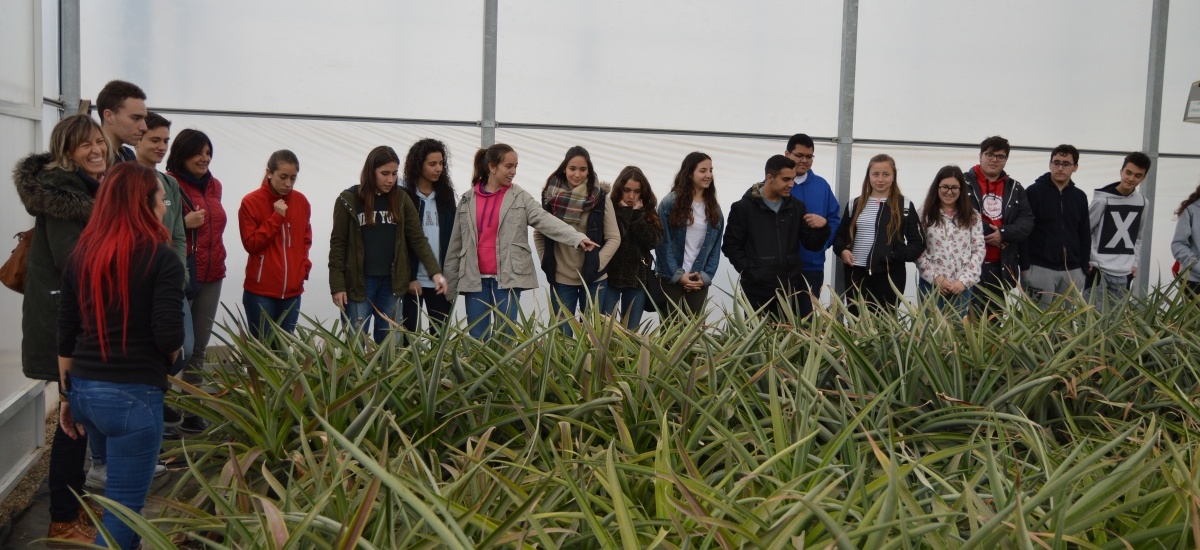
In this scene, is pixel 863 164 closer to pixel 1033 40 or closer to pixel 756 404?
pixel 1033 40

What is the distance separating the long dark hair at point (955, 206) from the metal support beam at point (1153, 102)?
3.12 meters

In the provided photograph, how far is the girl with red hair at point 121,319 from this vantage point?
10.3 ft

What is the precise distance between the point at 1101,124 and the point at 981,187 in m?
2.52

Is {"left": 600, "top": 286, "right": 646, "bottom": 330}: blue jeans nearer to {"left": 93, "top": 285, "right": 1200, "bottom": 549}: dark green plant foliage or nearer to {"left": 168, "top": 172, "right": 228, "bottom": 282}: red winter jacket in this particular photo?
{"left": 168, "top": 172, "right": 228, "bottom": 282}: red winter jacket

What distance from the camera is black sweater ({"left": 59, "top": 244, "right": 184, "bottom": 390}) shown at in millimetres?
3139

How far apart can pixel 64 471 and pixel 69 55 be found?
3.38m

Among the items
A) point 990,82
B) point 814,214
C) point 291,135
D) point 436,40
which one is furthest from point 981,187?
point 291,135

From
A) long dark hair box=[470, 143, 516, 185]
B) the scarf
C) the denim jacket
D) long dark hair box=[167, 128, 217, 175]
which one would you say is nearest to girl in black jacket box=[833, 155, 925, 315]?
the denim jacket

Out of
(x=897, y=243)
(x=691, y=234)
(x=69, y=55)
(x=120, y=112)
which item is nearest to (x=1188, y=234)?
(x=897, y=243)

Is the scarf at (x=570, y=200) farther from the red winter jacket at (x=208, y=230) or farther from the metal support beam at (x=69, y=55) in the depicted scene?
the metal support beam at (x=69, y=55)

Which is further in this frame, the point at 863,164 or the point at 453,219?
the point at 863,164

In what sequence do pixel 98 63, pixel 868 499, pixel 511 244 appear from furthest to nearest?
pixel 98 63 → pixel 511 244 → pixel 868 499

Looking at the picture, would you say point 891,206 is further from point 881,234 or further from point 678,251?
point 678,251

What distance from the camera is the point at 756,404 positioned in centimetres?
277
